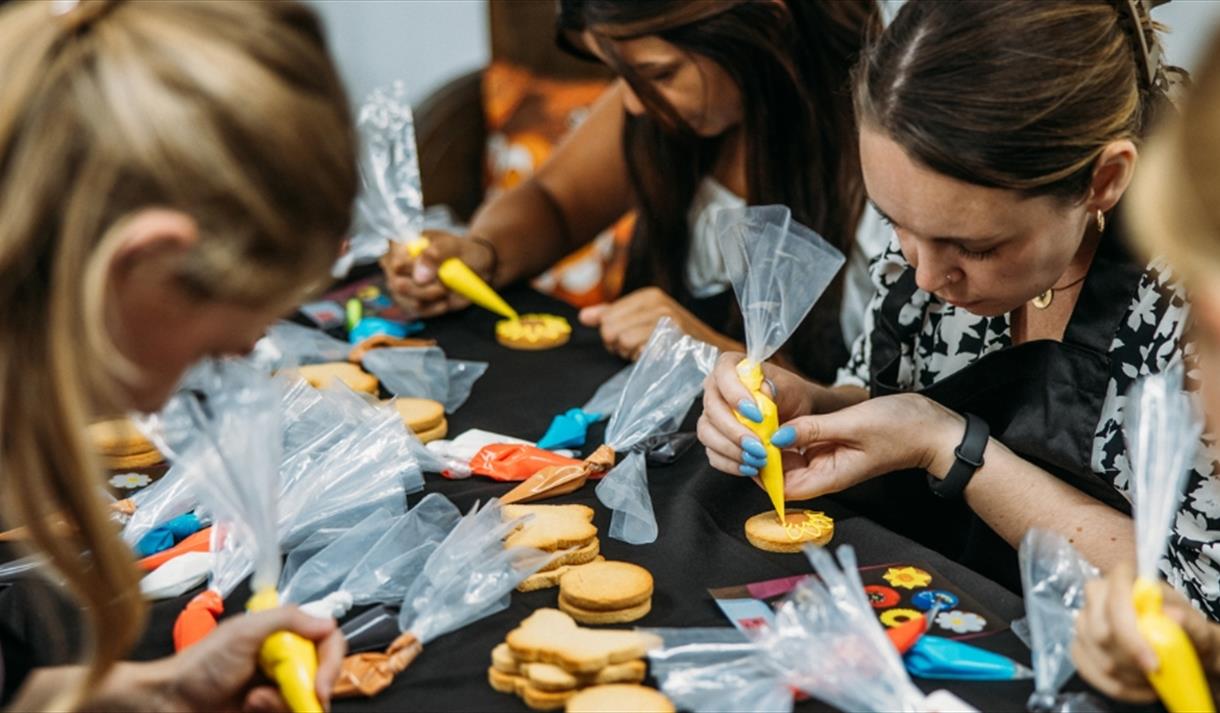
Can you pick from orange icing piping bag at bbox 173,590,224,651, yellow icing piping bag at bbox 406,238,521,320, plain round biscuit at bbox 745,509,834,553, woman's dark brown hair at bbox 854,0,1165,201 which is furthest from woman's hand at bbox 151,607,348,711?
yellow icing piping bag at bbox 406,238,521,320

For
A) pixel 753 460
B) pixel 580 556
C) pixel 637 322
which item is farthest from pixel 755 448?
pixel 637 322

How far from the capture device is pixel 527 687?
46.4 inches

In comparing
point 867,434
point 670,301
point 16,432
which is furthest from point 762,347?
point 16,432

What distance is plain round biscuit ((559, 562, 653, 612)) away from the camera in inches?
50.9

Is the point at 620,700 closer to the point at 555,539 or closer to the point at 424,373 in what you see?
the point at 555,539

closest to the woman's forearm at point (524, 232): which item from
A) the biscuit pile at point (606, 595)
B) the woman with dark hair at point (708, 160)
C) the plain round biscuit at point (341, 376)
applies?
the woman with dark hair at point (708, 160)

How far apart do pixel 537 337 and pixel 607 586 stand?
92cm

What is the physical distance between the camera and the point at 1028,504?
155cm

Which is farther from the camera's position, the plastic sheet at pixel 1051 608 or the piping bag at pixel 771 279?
the piping bag at pixel 771 279

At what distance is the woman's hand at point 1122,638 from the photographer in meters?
1.08

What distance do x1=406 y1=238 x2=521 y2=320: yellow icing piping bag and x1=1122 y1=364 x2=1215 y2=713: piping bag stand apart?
1.33m

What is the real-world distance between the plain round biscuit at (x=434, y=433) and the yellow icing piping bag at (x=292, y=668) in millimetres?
627

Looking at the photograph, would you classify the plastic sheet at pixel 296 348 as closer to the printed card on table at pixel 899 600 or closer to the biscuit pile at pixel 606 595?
the biscuit pile at pixel 606 595

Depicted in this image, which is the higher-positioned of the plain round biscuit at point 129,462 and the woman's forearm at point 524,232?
the plain round biscuit at point 129,462
